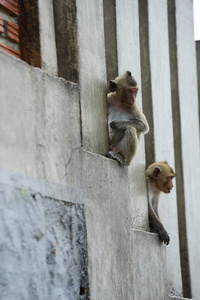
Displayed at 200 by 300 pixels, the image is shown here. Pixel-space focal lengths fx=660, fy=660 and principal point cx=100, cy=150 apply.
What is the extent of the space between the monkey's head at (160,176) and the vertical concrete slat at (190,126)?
1.20 meters

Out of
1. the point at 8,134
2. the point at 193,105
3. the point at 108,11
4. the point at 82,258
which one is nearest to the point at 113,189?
the point at 82,258

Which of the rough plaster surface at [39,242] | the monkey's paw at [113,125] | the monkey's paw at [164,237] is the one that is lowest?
the rough plaster surface at [39,242]

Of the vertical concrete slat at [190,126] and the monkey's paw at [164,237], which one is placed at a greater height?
the vertical concrete slat at [190,126]

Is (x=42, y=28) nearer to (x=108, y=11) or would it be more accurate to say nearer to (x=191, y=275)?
(x=108, y=11)

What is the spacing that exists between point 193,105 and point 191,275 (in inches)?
112

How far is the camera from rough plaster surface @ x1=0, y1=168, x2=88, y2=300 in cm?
402

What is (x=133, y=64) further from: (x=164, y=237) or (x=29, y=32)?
(x=29, y=32)

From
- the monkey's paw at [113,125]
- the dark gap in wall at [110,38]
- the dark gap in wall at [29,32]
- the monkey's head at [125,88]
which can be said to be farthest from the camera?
the dark gap in wall at [110,38]

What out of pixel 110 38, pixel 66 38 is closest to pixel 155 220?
pixel 110 38

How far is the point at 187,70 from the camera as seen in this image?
36.1ft

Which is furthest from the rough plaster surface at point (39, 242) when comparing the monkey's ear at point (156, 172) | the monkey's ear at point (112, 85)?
the monkey's ear at point (156, 172)

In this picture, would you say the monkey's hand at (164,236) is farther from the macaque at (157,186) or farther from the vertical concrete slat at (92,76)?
the vertical concrete slat at (92,76)

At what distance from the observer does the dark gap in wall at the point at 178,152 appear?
399 inches

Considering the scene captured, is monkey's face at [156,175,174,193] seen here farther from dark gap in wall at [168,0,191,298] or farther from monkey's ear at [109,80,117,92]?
monkey's ear at [109,80,117,92]
